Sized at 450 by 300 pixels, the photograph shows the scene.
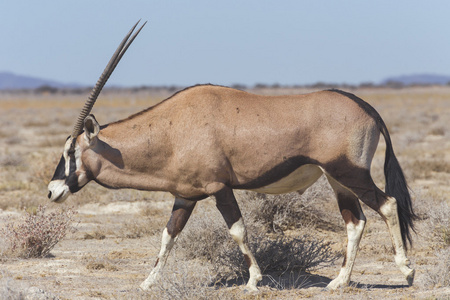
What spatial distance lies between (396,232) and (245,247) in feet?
4.82

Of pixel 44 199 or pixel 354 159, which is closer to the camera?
pixel 354 159

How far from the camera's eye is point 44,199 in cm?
1190

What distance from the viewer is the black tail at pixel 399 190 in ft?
20.8

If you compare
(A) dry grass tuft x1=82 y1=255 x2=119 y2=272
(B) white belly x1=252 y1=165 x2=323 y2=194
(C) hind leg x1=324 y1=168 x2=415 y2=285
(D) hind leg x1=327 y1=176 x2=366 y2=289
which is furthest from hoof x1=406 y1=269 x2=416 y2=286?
(A) dry grass tuft x1=82 y1=255 x2=119 y2=272

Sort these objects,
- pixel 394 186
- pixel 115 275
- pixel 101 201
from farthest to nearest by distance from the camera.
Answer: pixel 101 201
pixel 115 275
pixel 394 186

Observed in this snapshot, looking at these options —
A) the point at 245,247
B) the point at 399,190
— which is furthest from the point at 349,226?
the point at 245,247

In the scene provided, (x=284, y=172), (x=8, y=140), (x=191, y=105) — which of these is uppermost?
(x=191, y=105)

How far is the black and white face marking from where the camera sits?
6.27 meters

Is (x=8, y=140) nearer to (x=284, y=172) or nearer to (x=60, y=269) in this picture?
(x=60, y=269)

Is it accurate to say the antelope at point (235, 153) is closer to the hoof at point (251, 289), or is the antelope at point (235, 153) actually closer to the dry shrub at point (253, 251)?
the hoof at point (251, 289)

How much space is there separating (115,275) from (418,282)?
318 cm

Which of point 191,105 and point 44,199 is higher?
point 191,105

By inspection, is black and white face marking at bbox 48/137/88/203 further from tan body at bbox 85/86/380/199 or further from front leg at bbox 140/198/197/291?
front leg at bbox 140/198/197/291

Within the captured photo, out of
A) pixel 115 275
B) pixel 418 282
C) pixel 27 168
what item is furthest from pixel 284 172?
pixel 27 168
